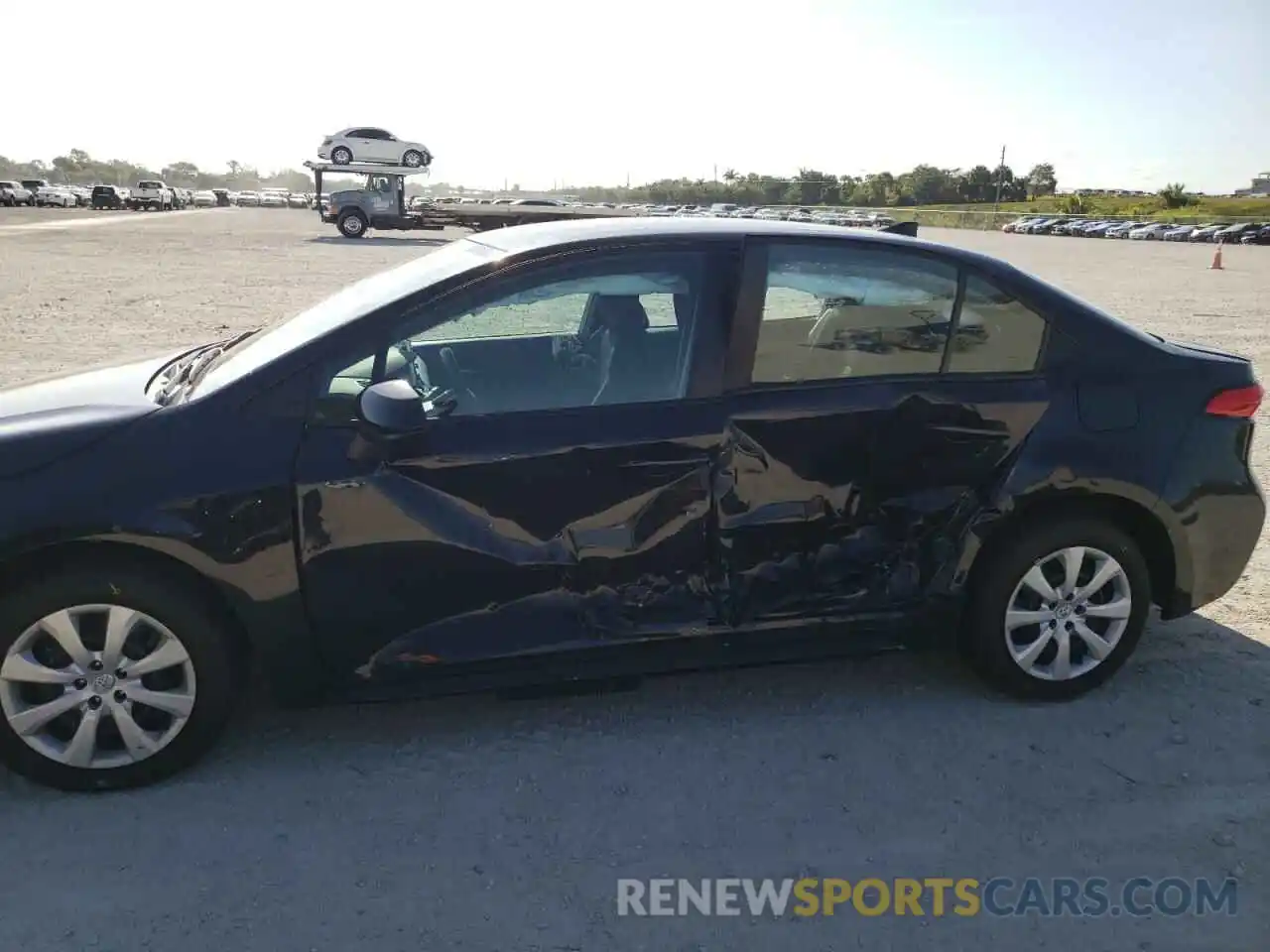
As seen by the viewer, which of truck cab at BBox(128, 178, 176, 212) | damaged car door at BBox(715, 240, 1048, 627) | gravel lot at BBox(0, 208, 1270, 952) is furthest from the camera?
truck cab at BBox(128, 178, 176, 212)

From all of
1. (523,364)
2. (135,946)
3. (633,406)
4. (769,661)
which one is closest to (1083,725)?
(769,661)

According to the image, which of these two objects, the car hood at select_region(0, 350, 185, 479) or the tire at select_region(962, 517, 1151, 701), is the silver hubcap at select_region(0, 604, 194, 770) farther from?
the tire at select_region(962, 517, 1151, 701)

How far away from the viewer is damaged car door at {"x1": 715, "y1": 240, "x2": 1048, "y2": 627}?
3322 millimetres

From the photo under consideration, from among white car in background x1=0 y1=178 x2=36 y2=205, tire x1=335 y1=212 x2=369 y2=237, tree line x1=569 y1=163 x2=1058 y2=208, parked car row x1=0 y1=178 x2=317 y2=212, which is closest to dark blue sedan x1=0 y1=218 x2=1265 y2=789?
tire x1=335 y1=212 x2=369 y2=237

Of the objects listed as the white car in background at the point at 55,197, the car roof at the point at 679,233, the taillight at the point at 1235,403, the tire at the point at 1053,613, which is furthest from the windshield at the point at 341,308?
the white car in background at the point at 55,197

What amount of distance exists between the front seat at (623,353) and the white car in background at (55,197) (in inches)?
3110

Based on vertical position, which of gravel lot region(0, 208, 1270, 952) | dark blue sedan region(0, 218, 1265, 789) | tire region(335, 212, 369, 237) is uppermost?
dark blue sedan region(0, 218, 1265, 789)

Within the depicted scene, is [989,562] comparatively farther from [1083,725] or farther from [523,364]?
[523,364]

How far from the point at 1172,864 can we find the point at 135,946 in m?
2.71

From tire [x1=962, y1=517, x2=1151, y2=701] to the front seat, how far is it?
1379 millimetres

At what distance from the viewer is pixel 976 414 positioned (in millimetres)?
3480

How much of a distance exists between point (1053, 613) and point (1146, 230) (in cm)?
6733

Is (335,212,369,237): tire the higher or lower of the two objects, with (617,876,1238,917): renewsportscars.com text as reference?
lower

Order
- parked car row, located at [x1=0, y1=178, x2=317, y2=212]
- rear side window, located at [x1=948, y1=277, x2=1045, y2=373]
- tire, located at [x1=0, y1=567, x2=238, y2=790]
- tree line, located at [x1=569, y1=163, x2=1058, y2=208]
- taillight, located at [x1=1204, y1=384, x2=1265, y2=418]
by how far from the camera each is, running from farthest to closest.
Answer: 1. tree line, located at [x1=569, y1=163, x2=1058, y2=208]
2. parked car row, located at [x1=0, y1=178, x2=317, y2=212]
3. taillight, located at [x1=1204, y1=384, x2=1265, y2=418]
4. rear side window, located at [x1=948, y1=277, x2=1045, y2=373]
5. tire, located at [x1=0, y1=567, x2=238, y2=790]
